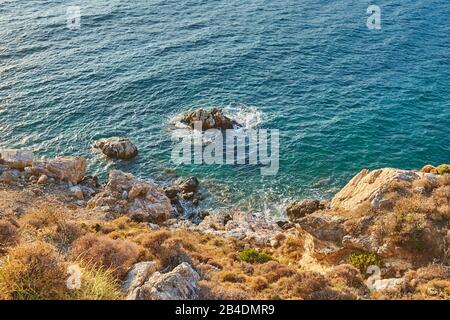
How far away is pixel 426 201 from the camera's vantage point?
28.1m

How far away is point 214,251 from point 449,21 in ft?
234

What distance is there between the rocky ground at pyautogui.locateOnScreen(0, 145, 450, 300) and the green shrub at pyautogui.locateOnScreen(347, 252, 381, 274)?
0.08 metres

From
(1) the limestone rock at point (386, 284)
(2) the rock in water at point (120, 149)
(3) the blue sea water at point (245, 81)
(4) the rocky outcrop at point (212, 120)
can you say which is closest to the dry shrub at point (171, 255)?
(1) the limestone rock at point (386, 284)

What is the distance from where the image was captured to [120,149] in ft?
161

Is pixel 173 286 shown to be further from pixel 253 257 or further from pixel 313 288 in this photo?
pixel 253 257

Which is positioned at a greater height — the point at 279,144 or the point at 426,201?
the point at 426,201

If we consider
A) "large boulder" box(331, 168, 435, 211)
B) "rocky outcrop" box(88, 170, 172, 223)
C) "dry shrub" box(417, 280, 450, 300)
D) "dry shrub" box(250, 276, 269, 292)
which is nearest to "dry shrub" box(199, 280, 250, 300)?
"dry shrub" box(250, 276, 269, 292)

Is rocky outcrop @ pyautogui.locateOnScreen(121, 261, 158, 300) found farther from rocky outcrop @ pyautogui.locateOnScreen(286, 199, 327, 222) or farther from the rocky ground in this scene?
rocky outcrop @ pyautogui.locateOnScreen(286, 199, 327, 222)

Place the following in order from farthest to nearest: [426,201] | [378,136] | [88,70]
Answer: [88,70]
[378,136]
[426,201]
